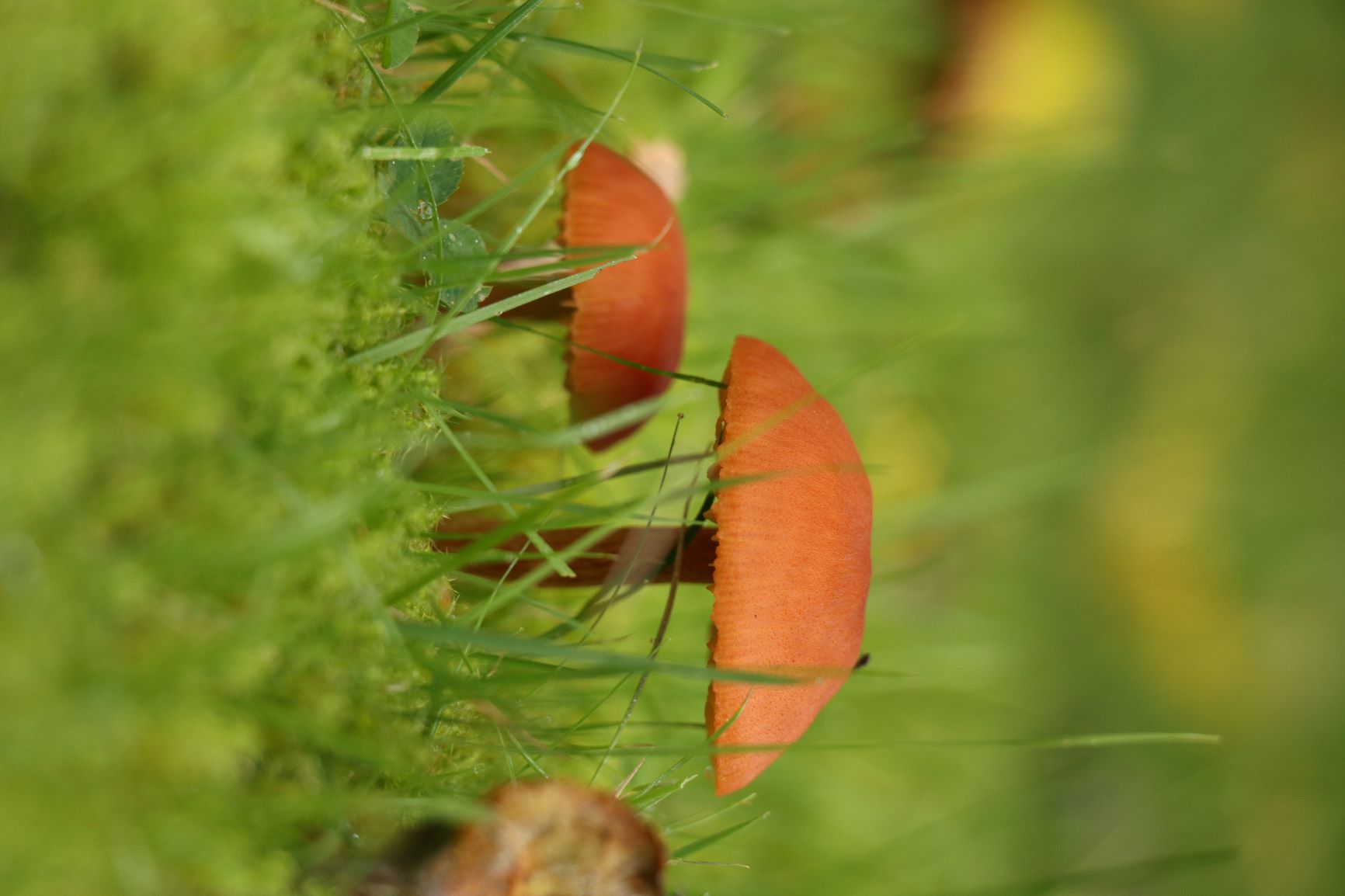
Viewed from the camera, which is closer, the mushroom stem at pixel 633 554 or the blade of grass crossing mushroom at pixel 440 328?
the blade of grass crossing mushroom at pixel 440 328

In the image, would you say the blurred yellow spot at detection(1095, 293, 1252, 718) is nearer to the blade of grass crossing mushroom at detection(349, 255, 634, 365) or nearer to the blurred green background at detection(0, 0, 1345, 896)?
the blurred green background at detection(0, 0, 1345, 896)

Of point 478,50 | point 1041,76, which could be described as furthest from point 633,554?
point 1041,76

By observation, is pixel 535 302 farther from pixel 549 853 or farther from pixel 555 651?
pixel 549 853

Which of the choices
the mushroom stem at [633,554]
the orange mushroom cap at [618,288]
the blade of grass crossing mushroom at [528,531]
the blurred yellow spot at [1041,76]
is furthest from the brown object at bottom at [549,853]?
the blurred yellow spot at [1041,76]

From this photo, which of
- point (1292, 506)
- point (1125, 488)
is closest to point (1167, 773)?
point (1125, 488)

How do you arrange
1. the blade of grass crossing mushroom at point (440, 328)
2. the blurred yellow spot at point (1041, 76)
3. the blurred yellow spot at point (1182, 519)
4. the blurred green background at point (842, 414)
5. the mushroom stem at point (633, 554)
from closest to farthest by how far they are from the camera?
the blurred green background at point (842, 414) < the blade of grass crossing mushroom at point (440, 328) < the mushroom stem at point (633, 554) < the blurred yellow spot at point (1041, 76) < the blurred yellow spot at point (1182, 519)

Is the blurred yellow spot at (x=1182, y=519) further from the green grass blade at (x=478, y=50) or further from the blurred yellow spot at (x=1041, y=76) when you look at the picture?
the green grass blade at (x=478, y=50)

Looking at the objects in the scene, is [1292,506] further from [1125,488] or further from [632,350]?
[632,350]
